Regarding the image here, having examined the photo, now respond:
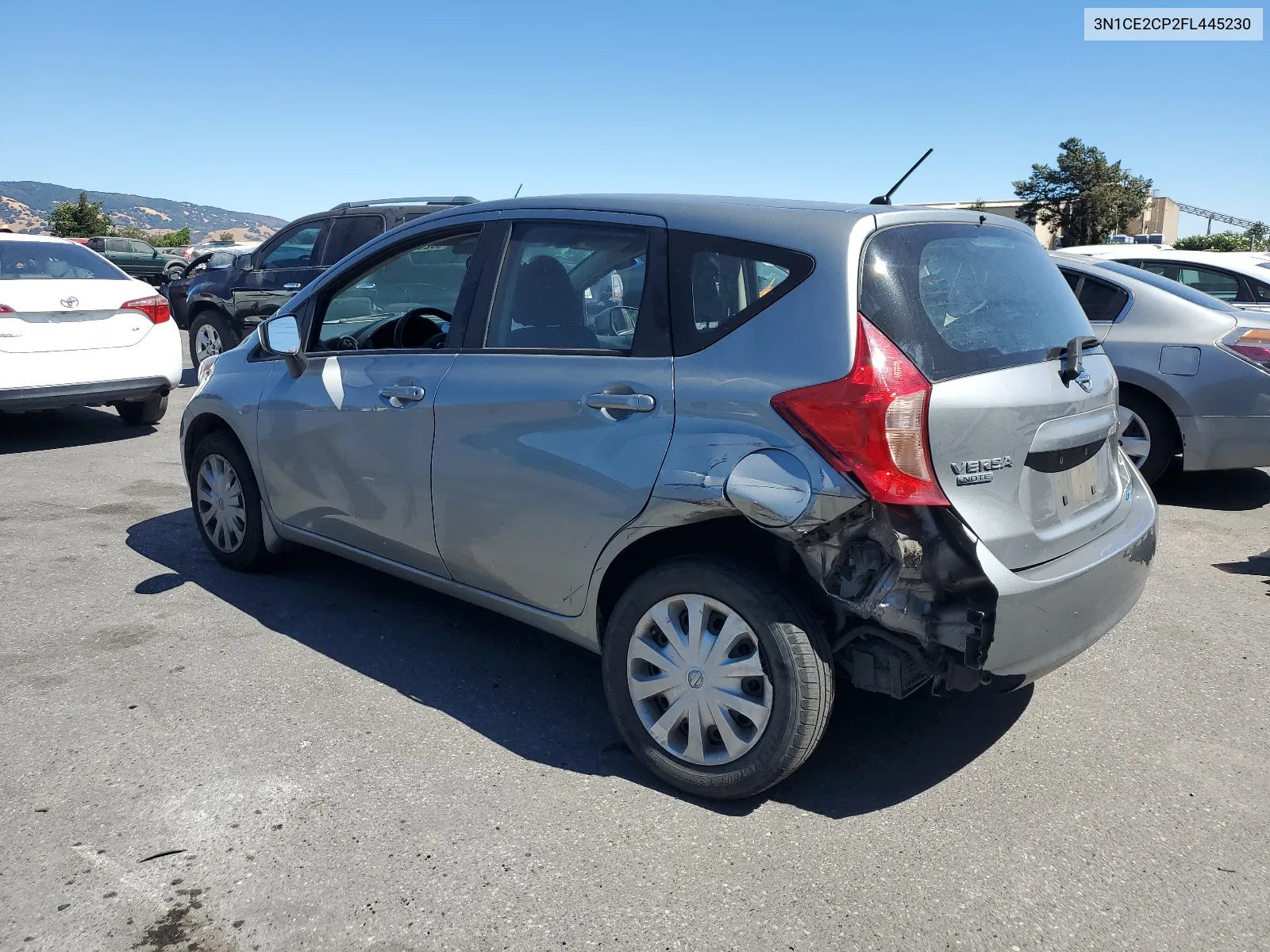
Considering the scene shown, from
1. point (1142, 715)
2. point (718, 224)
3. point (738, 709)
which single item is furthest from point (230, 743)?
point (1142, 715)

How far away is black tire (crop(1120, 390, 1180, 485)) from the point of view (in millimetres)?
6742

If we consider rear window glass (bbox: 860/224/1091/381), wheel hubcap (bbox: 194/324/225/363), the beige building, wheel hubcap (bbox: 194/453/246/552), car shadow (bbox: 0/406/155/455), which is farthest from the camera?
the beige building

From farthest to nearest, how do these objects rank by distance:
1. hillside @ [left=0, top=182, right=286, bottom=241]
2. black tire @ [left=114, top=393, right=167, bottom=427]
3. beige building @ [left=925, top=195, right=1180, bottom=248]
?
hillside @ [left=0, top=182, right=286, bottom=241], beige building @ [left=925, top=195, right=1180, bottom=248], black tire @ [left=114, top=393, right=167, bottom=427]

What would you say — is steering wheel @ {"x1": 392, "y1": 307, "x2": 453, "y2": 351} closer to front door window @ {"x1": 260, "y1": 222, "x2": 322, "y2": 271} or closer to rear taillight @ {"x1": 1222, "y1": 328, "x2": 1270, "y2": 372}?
rear taillight @ {"x1": 1222, "y1": 328, "x2": 1270, "y2": 372}

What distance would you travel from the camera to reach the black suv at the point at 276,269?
1022 cm

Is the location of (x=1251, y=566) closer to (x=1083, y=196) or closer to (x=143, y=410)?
(x=143, y=410)

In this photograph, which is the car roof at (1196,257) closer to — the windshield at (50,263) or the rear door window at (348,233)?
the rear door window at (348,233)

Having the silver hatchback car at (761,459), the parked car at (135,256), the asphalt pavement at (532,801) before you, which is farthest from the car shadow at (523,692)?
the parked car at (135,256)

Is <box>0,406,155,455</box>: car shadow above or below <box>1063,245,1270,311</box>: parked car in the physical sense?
below

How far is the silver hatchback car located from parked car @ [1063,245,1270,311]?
19.1 feet

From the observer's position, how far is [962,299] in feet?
10.3

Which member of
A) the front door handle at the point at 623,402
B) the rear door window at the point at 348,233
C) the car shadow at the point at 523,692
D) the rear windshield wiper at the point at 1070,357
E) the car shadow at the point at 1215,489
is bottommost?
the car shadow at the point at 1215,489

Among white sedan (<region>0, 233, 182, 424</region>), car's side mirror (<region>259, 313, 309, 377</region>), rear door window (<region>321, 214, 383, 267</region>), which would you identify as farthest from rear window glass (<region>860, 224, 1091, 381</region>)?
rear door window (<region>321, 214, 383, 267</region>)

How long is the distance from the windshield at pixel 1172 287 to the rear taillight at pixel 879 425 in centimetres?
492
